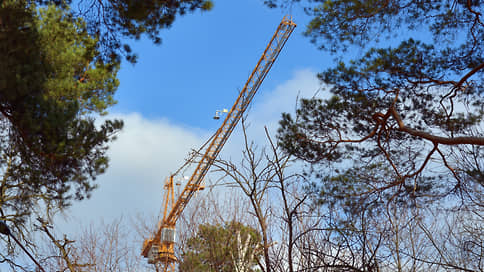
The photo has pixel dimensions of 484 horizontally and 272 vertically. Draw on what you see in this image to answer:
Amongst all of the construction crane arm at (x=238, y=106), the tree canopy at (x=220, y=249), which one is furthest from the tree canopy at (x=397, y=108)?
the construction crane arm at (x=238, y=106)

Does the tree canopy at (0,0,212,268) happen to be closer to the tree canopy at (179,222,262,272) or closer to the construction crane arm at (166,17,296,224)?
the tree canopy at (179,222,262,272)

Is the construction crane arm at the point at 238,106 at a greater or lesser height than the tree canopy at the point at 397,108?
greater

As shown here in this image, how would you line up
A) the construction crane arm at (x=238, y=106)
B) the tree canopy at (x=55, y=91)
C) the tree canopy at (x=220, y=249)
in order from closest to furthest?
A: the tree canopy at (x=55, y=91), the tree canopy at (x=220, y=249), the construction crane arm at (x=238, y=106)

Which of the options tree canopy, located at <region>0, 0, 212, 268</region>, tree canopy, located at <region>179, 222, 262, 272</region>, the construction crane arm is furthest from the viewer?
the construction crane arm

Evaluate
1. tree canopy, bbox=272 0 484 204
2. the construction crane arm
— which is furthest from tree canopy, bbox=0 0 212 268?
the construction crane arm

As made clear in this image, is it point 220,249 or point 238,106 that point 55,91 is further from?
point 238,106

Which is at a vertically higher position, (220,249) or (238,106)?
(238,106)

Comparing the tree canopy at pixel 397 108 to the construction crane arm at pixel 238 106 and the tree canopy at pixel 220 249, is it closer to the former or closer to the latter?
the tree canopy at pixel 220 249

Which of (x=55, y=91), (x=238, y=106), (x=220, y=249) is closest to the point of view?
(x=55, y=91)

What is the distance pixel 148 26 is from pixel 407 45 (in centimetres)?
309

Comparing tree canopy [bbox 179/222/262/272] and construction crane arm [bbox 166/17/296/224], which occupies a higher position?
construction crane arm [bbox 166/17/296/224]

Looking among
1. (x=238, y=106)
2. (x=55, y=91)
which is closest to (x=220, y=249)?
(x=55, y=91)

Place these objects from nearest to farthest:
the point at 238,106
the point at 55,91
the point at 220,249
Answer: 1. the point at 55,91
2. the point at 220,249
3. the point at 238,106

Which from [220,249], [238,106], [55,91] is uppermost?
[238,106]
